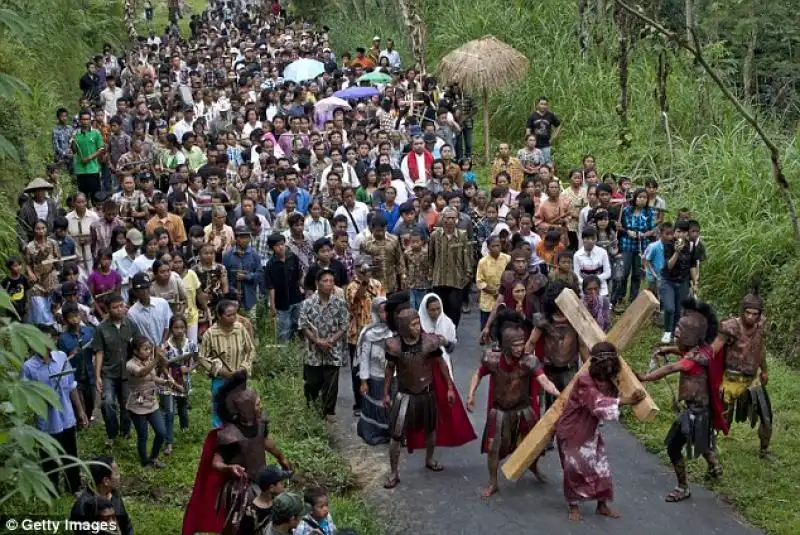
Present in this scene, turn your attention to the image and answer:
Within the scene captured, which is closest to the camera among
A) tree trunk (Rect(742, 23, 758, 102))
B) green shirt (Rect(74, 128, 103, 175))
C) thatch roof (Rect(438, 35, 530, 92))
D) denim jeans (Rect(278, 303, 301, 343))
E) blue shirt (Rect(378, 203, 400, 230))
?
denim jeans (Rect(278, 303, 301, 343))

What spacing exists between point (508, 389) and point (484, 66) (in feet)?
35.7

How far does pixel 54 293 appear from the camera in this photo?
11875mm

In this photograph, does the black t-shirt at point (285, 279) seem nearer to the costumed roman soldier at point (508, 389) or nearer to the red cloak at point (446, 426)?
the red cloak at point (446, 426)

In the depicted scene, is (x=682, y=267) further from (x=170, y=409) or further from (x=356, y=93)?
(x=356, y=93)

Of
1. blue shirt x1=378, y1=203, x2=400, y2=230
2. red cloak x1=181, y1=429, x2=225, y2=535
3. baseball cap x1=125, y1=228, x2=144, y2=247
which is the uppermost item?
blue shirt x1=378, y1=203, x2=400, y2=230

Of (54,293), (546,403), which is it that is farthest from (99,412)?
(546,403)

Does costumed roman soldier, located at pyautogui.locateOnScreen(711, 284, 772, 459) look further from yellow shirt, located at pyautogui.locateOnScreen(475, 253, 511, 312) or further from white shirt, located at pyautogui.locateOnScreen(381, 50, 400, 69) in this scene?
white shirt, located at pyautogui.locateOnScreen(381, 50, 400, 69)

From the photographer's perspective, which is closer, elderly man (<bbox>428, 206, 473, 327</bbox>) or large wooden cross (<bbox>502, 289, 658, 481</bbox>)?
large wooden cross (<bbox>502, 289, 658, 481</bbox>)

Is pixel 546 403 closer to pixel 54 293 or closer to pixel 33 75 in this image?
pixel 54 293

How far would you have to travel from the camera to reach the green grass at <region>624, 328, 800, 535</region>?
958 centimetres

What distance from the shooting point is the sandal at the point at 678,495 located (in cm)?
970

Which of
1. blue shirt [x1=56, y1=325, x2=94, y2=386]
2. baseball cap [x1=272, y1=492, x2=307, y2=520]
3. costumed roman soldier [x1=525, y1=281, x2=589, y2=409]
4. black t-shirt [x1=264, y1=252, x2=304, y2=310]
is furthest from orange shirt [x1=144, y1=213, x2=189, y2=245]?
baseball cap [x1=272, y1=492, x2=307, y2=520]

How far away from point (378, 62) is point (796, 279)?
1414 centimetres

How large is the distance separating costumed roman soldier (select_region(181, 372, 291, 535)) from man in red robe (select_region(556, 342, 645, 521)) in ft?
7.63
